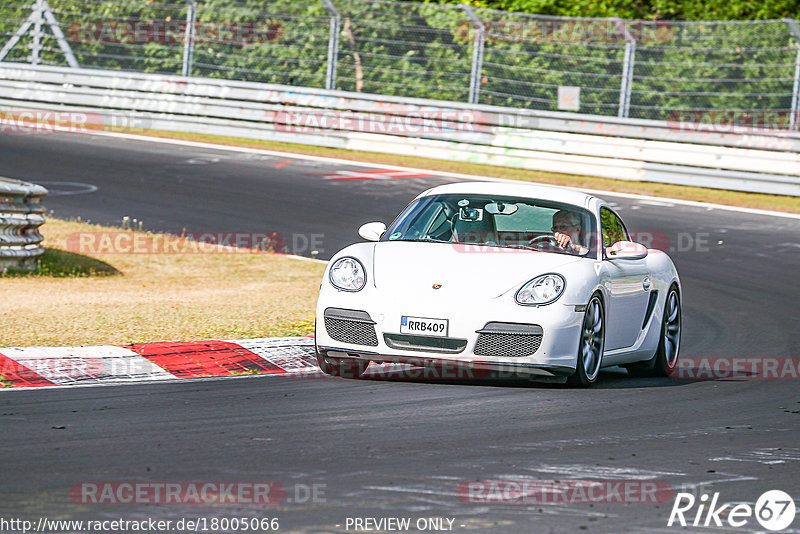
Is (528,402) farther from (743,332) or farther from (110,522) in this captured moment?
(743,332)

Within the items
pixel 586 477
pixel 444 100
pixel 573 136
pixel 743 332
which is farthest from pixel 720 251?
Result: pixel 586 477

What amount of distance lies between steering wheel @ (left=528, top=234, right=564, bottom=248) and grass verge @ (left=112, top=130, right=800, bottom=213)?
11.5 meters

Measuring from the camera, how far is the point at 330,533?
453 centimetres

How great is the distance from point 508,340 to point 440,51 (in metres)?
15.4

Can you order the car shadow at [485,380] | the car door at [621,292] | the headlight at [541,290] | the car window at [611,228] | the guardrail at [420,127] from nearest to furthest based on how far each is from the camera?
the headlight at [541,290] → the car shadow at [485,380] → the car door at [621,292] → the car window at [611,228] → the guardrail at [420,127]

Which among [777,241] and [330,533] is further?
[777,241]

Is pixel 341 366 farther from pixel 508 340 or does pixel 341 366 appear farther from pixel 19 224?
pixel 19 224

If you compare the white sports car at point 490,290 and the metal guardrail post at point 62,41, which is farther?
the metal guardrail post at point 62,41

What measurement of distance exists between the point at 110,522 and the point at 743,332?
298 inches

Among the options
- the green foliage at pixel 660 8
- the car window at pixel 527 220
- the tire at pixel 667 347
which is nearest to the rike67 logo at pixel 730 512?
the car window at pixel 527 220

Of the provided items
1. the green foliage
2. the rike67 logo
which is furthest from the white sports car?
the green foliage

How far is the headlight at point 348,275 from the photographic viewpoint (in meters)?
7.92

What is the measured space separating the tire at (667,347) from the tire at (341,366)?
7.71ft

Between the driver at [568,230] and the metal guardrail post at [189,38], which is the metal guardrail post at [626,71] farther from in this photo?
the driver at [568,230]
